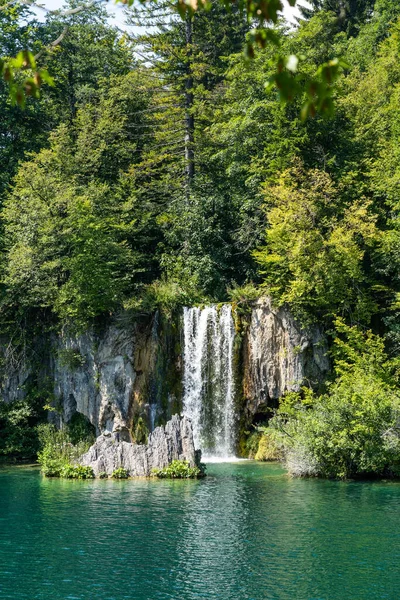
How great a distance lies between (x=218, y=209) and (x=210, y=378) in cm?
798

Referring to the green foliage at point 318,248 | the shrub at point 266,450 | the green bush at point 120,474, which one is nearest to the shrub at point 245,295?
the green foliage at point 318,248

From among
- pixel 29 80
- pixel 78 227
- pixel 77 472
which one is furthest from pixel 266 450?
pixel 29 80

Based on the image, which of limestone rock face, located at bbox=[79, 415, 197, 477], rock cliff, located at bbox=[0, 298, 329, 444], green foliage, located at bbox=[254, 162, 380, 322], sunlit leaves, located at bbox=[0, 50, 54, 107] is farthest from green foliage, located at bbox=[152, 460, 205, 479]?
sunlit leaves, located at bbox=[0, 50, 54, 107]

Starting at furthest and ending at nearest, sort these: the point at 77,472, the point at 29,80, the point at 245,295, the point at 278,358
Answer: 1. the point at 245,295
2. the point at 278,358
3. the point at 77,472
4. the point at 29,80

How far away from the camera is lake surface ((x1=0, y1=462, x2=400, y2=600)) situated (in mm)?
12312

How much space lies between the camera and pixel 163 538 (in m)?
15.4

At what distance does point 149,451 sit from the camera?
24266 mm

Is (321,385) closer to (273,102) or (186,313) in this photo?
(186,313)

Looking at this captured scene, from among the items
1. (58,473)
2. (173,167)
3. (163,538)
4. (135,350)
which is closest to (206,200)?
(173,167)

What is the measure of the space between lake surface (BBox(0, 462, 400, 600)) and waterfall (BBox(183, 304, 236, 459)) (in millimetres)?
6597

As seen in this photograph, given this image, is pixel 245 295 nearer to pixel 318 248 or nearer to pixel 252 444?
pixel 318 248

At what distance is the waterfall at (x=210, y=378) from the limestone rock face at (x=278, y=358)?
2.78 feet

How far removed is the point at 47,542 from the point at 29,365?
17958mm

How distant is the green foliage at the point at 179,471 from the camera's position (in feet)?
76.6
